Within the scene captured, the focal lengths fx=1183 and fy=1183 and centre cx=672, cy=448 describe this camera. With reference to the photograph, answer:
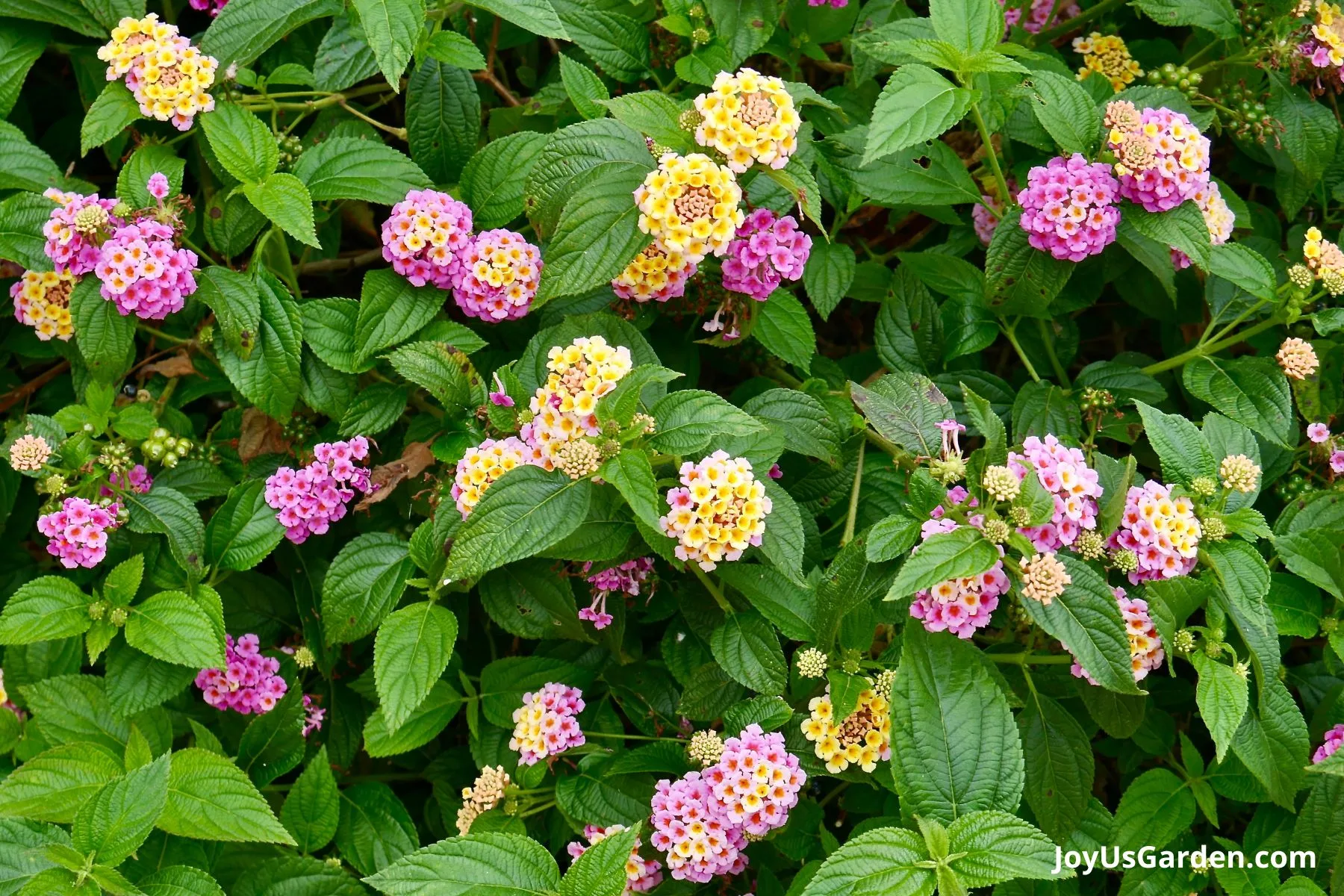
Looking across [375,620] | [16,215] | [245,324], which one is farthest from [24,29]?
[375,620]

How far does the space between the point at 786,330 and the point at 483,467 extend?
0.75m

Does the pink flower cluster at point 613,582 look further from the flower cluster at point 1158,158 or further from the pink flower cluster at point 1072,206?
the flower cluster at point 1158,158

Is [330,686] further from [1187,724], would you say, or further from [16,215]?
[1187,724]

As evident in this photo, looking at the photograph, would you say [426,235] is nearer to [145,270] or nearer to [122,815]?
[145,270]

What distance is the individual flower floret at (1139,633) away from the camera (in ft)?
6.95

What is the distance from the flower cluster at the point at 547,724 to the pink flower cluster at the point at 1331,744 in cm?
145

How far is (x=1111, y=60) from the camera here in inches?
115

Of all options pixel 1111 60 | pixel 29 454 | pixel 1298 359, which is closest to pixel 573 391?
pixel 29 454

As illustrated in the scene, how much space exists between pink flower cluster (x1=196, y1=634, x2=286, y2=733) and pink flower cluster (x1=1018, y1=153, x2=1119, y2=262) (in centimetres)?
188

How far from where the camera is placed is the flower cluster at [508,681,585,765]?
2297 mm

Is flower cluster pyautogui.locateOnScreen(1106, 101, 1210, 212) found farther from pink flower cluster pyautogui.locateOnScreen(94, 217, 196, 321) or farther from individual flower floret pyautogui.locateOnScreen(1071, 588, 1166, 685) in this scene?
pink flower cluster pyautogui.locateOnScreen(94, 217, 196, 321)

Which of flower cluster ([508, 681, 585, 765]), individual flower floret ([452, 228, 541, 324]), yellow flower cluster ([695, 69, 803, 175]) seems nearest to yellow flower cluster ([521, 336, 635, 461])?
individual flower floret ([452, 228, 541, 324])

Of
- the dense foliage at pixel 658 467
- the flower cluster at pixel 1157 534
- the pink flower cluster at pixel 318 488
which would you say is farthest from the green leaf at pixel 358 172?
the flower cluster at pixel 1157 534

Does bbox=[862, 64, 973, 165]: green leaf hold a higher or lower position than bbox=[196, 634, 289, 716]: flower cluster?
higher
